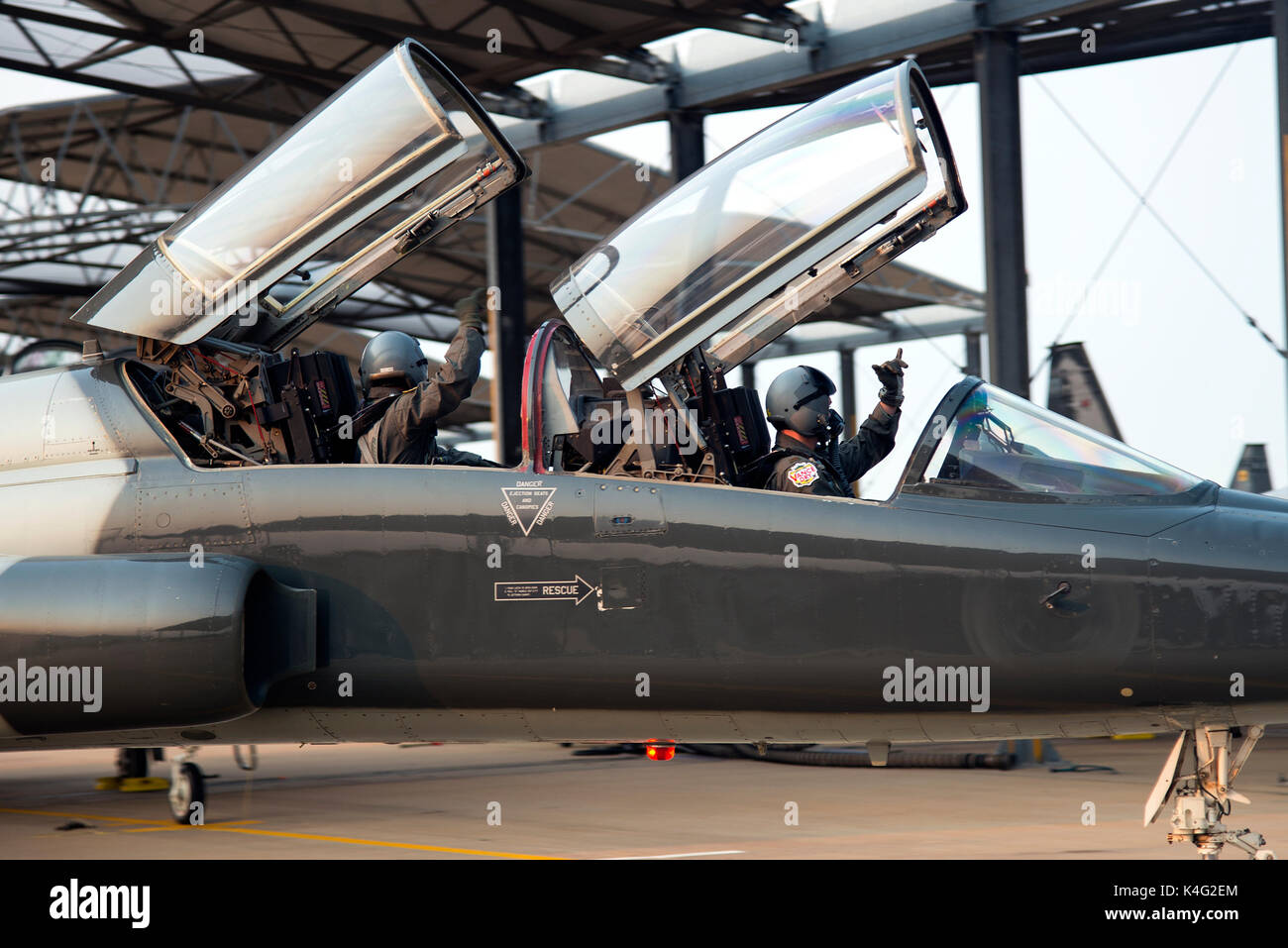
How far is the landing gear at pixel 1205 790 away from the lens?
470cm

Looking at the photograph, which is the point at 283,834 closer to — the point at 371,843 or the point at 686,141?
the point at 371,843

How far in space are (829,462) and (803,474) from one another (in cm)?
135

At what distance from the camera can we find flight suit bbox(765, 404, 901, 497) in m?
5.32

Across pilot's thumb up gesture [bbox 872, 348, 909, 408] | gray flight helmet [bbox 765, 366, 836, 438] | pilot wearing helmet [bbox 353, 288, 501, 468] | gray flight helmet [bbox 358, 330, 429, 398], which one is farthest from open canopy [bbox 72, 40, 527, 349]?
pilot's thumb up gesture [bbox 872, 348, 909, 408]

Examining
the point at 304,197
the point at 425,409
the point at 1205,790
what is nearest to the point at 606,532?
the point at 425,409

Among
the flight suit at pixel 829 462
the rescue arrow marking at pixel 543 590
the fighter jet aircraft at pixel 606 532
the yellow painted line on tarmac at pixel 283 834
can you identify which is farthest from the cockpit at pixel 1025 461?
the yellow painted line on tarmac at pixel 283 834

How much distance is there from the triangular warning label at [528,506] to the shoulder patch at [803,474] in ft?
3.24

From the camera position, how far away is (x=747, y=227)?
5.42 m

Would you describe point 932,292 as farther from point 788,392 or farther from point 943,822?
point 788,392

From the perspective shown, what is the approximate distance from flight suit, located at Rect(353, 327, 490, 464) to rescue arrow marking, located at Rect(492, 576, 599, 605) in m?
1.04

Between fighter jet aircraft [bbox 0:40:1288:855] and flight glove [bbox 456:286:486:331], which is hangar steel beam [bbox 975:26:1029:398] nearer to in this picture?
fighter jet aircraft [bbox 0:40:1288:855]
